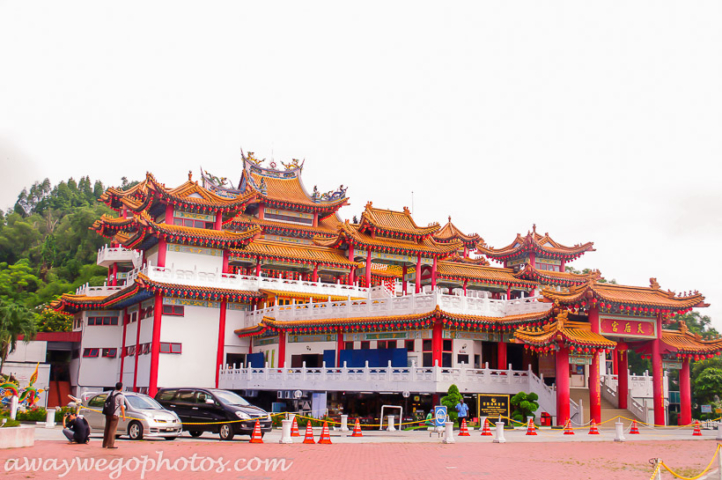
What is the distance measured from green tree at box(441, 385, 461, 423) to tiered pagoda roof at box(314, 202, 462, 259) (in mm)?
16830

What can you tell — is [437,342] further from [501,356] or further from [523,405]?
[523,405]

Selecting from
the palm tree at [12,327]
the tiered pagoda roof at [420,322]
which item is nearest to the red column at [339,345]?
the tiered pagoda roof at [420,322]

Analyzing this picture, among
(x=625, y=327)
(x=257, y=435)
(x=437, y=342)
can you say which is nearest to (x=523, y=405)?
(x=437, y=342)

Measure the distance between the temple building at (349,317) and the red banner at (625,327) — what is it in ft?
0.26

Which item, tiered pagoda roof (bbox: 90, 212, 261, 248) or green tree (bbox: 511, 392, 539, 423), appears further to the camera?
tiered pagoda roof (bbox: 90, 212, 261, 248)

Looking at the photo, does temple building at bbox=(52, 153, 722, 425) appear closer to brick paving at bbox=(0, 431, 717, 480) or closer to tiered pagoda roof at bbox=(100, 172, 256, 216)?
tiered pagoda roof at bbox=(100, 172, 256, 216)

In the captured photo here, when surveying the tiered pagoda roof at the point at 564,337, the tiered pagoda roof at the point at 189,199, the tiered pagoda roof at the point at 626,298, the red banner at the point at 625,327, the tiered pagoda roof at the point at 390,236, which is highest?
the tiered pagoda roof at the point at 189,199

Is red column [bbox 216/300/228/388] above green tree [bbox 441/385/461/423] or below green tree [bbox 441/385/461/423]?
above

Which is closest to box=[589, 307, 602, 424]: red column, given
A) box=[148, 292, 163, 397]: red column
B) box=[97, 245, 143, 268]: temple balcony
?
box=[148, 292, 163, 397]: red column

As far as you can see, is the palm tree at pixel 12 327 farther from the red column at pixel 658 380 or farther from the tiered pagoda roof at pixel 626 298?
the red column at pixel 658 380

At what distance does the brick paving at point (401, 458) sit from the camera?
1634 centimetres

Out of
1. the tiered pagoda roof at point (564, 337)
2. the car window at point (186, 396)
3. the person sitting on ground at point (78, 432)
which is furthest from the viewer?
the tiered pagoda roof at point (564, 337)

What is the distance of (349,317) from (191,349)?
11.0 meters

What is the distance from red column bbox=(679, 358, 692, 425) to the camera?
3641 centimetres
